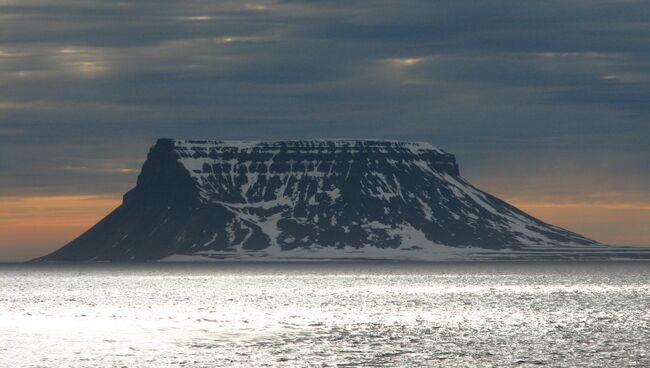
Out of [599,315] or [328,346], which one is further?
[599,315]

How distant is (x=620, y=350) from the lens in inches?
4402

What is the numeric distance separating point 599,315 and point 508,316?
1234cm

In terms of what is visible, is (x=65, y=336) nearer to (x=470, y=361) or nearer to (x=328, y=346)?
(x=328, y=346)

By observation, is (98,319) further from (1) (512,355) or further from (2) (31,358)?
(1) (512,355)

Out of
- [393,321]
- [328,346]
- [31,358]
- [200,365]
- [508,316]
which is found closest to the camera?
[200,365]

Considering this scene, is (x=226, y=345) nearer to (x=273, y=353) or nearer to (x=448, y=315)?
(x=273, y=353)

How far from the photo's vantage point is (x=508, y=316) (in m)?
169

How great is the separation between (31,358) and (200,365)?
17182mm

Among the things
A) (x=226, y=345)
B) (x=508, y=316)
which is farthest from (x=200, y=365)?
(x=508, y=316)

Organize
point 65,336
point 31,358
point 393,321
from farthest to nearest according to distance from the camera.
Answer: point 393,321 < point 65,336 < point 31,358

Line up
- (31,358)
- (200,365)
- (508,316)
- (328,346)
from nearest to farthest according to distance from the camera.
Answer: (200,365) → (31,358) → (328,346) → (508,316)

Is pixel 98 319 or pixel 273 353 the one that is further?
pixel 98 319

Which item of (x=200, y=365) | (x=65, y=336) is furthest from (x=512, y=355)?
(x=65, y=336)

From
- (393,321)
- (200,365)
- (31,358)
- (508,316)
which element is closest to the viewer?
(200,365)
